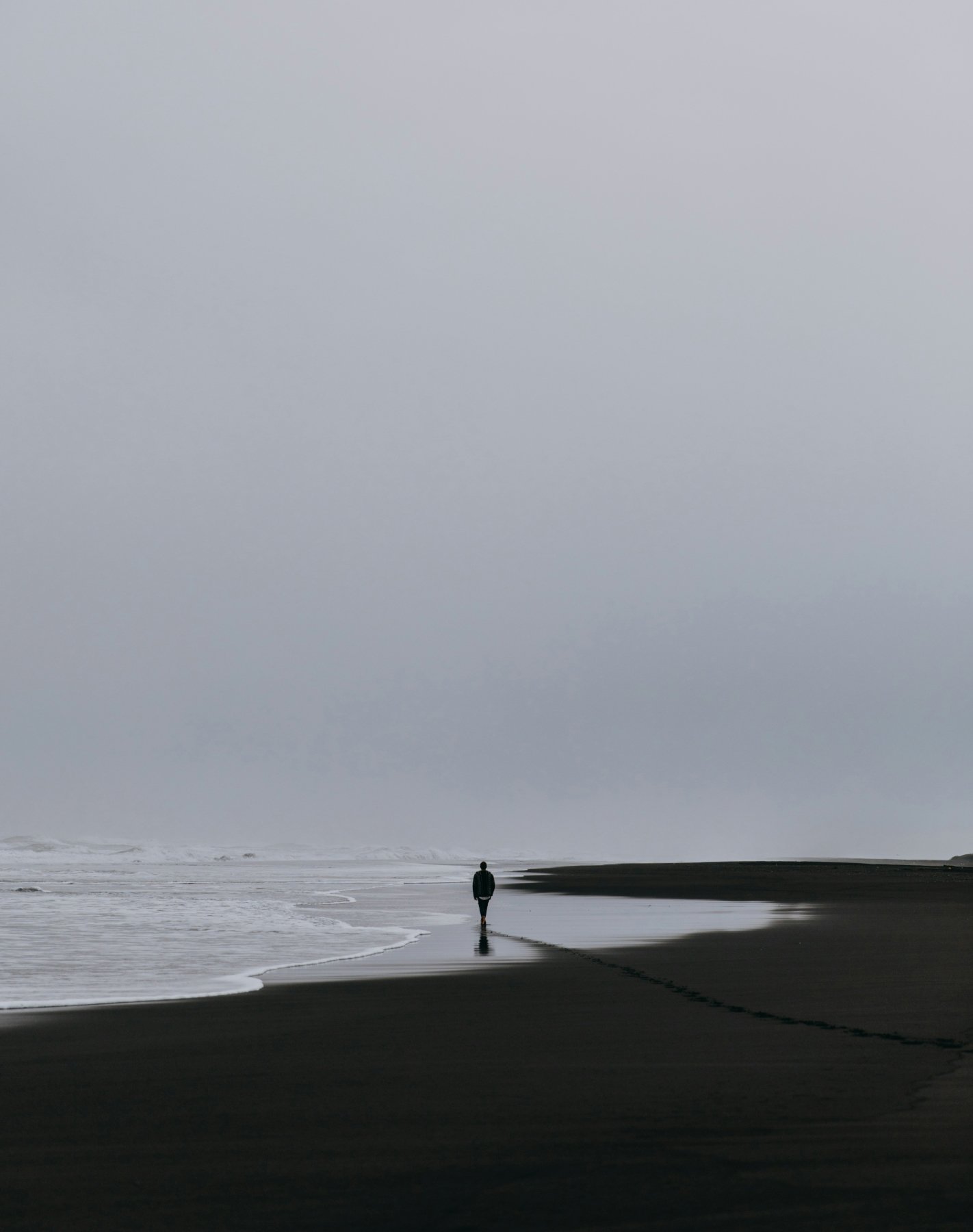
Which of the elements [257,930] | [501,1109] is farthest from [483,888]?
[501,1109]

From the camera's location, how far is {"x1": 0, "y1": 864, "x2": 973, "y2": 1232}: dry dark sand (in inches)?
267

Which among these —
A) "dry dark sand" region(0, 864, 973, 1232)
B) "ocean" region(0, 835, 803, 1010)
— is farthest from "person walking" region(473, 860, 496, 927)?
"dry dark sand" region(0, 864, 973, 1232)

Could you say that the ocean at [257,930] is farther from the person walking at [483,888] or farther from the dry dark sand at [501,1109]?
the dry dark sand at [501,1109]

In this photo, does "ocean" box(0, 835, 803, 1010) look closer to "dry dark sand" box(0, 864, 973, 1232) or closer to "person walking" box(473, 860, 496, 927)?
"person walking" box(473, 860, 496, 927)

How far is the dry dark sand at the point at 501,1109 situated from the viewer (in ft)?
22.3

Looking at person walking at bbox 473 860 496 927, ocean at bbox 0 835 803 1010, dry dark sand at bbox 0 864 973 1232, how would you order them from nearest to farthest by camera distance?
dry dark sand at bbox 0 864 973 1232
ocean at bbox 0 835 803 1010
person walking at bbox 473 860 496 927

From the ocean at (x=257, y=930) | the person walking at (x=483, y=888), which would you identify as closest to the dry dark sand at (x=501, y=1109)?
the ocean at (x=257, y=930)

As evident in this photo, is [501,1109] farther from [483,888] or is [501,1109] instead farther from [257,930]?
[257,930]

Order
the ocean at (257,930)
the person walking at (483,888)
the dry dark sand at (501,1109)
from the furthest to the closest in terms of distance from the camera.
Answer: the person walking at (483,888), the ocean at (257,930), the dry dark sand at (501,1109)

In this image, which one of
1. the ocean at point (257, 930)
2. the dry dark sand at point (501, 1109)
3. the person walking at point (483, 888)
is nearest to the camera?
the dry dark sand at point (501, 1109)

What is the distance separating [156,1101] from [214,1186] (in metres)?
2.72

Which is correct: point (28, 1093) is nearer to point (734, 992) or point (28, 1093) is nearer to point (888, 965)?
point (734, 992)

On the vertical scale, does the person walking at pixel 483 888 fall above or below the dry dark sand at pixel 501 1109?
above

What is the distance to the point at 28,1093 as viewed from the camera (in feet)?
32.9
